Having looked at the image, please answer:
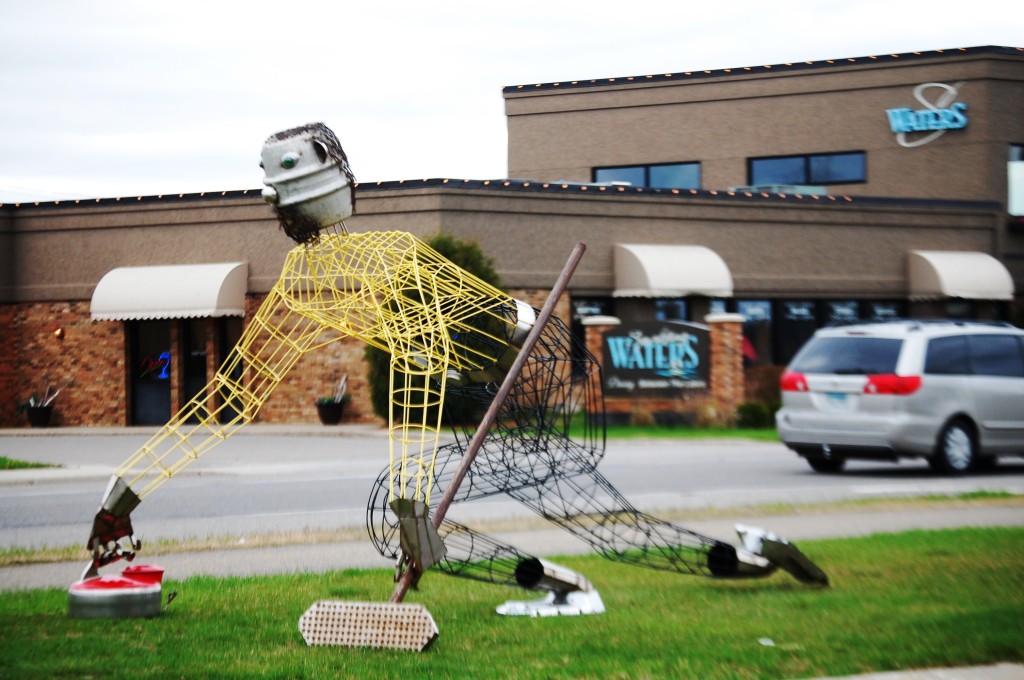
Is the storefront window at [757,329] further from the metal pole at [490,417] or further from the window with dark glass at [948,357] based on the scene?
the metal pole at [490,417]

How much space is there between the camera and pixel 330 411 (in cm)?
2797

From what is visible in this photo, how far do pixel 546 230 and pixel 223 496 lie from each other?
51.1ft

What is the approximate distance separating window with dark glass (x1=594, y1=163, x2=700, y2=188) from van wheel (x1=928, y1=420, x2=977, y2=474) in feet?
78.8

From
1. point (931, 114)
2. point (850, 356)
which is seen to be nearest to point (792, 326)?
point (931, 114)

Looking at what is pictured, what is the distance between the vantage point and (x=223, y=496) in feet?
48.0

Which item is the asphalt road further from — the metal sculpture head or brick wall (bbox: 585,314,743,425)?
the metal sculpture head

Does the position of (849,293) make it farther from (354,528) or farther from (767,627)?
(767,627)

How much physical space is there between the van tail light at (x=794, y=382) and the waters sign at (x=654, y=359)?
10.3 meters

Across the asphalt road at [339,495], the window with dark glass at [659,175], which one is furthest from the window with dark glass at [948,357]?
the window with dark glass at [659,175]

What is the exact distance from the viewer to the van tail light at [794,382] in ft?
51.3

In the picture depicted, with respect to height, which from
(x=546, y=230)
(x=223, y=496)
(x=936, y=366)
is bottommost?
(x=223, y=496)

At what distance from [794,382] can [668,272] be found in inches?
544

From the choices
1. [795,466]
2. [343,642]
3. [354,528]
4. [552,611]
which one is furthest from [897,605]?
[795,466]

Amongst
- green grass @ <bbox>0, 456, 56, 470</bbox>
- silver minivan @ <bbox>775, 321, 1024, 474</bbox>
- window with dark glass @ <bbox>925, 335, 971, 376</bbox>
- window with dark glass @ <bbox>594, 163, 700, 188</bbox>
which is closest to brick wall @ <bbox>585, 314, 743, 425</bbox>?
silver minivan @ <bbox>775, 321, 1024, 474</bbox>
